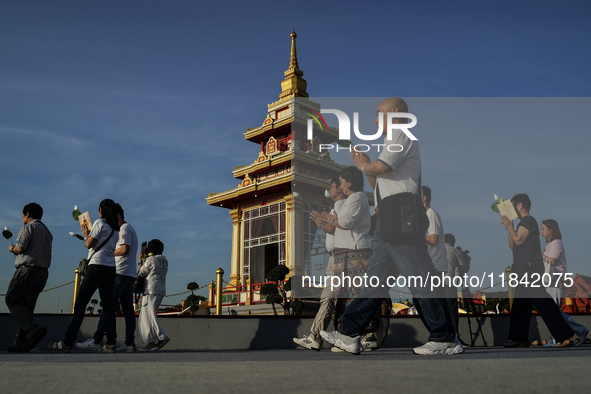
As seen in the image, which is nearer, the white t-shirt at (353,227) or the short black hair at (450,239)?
the white t-shirt at (353,227)

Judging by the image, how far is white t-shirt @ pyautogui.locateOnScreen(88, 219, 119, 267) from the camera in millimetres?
5500

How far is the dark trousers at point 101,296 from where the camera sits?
17.5ft

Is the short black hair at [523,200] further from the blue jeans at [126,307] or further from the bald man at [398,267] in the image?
the blue jeans at [126,307]

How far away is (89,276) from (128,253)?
1.91 feet

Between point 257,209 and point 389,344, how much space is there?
59.8 ft

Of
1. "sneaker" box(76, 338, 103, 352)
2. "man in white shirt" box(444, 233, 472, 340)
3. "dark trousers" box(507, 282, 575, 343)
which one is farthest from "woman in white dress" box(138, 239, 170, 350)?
"dark trousers" box(507, 282, 575, 343)

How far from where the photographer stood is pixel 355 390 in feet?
6.25

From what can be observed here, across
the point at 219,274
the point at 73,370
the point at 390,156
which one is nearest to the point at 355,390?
the point at 73,370

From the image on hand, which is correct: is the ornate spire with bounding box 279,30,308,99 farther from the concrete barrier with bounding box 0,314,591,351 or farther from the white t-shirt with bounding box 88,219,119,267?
the white t-shirt with bounding box 88,219,119,267

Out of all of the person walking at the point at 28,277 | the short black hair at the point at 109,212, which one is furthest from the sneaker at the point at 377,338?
the person walking at the point at 28,277

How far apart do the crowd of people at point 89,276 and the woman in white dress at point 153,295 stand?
0.11 m

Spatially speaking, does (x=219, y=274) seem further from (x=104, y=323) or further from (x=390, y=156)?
(x=390, y=156)

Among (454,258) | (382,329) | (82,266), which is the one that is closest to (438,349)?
(382,329)

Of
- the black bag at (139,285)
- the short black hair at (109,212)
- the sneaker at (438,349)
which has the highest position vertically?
the short black hair at (109,212)
